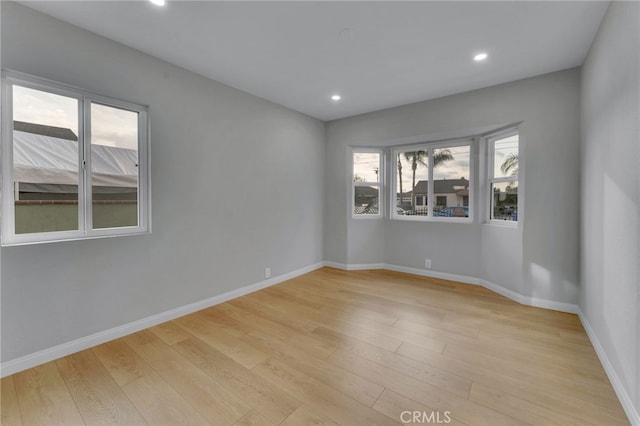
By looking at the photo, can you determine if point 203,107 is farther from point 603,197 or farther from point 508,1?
point 603,197

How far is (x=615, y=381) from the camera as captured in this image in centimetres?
178

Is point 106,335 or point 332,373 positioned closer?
point 332,373

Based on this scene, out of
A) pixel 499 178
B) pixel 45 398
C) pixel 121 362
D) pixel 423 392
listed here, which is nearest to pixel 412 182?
pixel 499 178

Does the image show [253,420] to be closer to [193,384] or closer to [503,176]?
[193,384]

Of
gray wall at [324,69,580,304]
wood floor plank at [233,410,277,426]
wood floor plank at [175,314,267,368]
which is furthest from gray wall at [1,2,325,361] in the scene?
wood floor plank at [233,410,277,426]

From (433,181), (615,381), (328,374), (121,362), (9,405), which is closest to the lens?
(9,405)

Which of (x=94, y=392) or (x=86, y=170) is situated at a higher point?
(x=86, y=170)

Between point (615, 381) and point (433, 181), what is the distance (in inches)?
124

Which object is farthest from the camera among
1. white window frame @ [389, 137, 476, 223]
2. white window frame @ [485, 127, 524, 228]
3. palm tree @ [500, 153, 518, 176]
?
white window frame @ [389, 137, 476, 223]

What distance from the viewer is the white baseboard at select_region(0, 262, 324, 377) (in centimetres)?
198

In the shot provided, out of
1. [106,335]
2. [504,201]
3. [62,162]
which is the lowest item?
[106,335]

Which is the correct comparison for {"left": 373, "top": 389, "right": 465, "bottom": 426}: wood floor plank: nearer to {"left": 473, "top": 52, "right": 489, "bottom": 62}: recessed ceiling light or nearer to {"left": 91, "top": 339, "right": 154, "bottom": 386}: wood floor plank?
{"left": 91, "top": 339, "right": 154, "bottom": 386}: wood floor plank

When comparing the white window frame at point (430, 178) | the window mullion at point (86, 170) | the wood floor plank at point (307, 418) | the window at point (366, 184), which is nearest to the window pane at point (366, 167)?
the window at point (366, 184)

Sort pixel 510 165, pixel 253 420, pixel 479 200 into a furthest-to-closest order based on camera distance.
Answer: pixel 479 200 → pixel 510 165 → pixel 253 420
